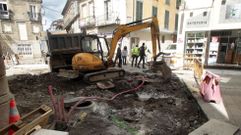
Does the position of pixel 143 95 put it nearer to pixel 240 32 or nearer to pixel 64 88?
pixel 64 88

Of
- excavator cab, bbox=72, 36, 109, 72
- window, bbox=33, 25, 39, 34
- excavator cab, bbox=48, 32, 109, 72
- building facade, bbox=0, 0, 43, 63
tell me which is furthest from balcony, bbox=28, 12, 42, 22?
excavator cab, bbox=72, 36, 109, 72

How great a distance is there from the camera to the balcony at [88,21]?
21.3 metres

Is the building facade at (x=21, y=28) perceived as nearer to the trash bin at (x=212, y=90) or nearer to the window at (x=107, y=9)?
the window at (x=107, y=9)

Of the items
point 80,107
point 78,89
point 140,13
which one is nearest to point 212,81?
point 80,107

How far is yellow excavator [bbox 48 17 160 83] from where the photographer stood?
7.62 metres

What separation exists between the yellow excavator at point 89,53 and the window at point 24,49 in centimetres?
2054

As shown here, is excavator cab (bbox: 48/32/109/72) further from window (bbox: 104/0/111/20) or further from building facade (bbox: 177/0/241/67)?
window (bbox: 104/0/111/20)

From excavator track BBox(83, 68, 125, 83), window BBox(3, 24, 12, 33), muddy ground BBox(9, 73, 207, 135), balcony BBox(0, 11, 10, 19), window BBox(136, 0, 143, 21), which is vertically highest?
balcony BBox(0, 11, 10, 19)

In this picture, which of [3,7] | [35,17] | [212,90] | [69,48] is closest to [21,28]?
[35,17]

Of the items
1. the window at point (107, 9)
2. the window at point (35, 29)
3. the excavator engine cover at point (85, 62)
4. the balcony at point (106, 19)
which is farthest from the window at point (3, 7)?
the excavator engine cover at point (85, 62)

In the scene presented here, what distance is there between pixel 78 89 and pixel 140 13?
45.6 ft

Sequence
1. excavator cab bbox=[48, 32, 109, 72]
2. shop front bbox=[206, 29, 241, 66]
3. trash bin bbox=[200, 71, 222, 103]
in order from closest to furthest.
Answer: trash bin bbox=[200, 71, 222, 103] → excavator cab bbox=[48, 32, 109, 72] → shop front bbox=[206, 29, 241, 66]

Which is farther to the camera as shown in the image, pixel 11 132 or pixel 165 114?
pixel 165 114

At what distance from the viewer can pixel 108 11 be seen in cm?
1908
